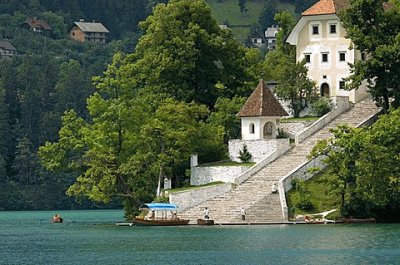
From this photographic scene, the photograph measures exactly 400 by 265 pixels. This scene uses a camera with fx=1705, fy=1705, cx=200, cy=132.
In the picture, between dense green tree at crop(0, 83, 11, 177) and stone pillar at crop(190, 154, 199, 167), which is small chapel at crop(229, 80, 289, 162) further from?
dense green tree at crop(0, 83, 11, 177)

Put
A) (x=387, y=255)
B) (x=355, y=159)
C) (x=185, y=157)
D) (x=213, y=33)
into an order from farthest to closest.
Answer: (x=213, y=33)
(x=185, y=157)
(x=355, y=159)
(x=387, y=255)

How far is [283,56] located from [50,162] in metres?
21.8

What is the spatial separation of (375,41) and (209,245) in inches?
1151

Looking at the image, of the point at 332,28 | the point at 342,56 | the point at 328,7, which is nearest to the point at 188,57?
the point at 332,28

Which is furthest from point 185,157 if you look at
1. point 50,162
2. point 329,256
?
point 329,256

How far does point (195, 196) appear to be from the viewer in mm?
110375

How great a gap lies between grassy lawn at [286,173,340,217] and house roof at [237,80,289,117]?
858cm

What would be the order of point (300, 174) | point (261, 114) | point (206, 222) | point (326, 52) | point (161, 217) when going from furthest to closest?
1. point (326, 52)
2. point (261, 114)
3. point (161, 217)
4. point (300, 174)
5. point (206, 222)

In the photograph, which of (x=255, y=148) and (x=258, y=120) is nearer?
(x=255, y=148)

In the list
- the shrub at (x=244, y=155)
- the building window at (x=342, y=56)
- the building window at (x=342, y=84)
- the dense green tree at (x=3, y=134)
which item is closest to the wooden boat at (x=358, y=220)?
the shrub at (x=244, y=155)

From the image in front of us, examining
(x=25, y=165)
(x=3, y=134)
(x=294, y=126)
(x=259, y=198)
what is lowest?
(x=259, y=198)

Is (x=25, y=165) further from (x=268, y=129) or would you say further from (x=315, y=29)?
(x=268, y=129)

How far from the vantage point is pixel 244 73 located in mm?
127500

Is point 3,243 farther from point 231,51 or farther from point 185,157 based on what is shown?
point 231,51
